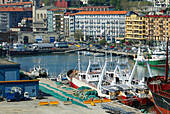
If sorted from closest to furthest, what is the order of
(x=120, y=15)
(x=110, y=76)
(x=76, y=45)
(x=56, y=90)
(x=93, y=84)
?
1. (x=56, y=90)
2. (x=93, y=84)
3. (x=110, y=76)
4. (x=76, y=45)
5. (x=120, y=15)

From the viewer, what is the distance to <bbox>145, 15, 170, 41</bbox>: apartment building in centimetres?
8938

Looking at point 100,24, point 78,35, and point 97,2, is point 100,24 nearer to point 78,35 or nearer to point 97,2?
point 78,35

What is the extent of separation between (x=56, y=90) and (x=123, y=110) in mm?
8760

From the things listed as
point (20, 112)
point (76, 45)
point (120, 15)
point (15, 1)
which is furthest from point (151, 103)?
point (15, 1)

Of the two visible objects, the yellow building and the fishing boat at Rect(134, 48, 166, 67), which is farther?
the yellow building

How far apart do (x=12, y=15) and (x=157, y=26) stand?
43822mm

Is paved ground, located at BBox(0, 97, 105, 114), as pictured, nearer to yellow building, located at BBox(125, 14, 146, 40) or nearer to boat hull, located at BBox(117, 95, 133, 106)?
boat hull, located at BBox(117, 95, 133, 106)

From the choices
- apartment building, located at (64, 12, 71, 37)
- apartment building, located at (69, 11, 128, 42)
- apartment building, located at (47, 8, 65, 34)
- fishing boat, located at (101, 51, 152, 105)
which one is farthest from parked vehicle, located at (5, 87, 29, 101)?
apartment building, located at (47, 8, 65, 34)

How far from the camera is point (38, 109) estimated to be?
27.0 metres

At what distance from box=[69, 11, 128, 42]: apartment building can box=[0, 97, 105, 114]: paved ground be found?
6927 cm

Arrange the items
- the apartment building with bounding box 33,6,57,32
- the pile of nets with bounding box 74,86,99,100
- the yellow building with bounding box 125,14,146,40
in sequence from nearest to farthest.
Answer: the pile of nets with bounding box 74,86,99,100, the yellow building with bounding box 125,14,146,40, the apartment building with bounding box 33,6,57,32

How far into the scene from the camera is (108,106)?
2853 cm

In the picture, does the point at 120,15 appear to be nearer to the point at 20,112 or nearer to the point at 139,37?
the point at 139,37

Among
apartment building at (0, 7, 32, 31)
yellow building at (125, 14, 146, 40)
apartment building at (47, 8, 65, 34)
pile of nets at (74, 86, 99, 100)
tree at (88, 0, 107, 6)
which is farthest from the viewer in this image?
tree at (88, 0, 107, 6)
